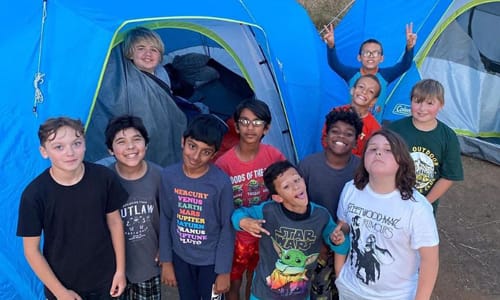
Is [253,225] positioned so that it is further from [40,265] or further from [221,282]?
[40,265]

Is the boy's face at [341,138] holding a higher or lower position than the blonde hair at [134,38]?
lower

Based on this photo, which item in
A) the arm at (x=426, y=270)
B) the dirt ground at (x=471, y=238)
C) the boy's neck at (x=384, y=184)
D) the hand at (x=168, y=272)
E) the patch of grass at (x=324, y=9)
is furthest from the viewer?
the patch of grass at (x=324, y=9)

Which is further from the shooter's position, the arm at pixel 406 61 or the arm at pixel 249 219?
the arm at pixel 406 61

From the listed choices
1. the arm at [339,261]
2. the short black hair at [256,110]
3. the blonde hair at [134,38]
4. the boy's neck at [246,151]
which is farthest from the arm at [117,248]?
the blonde hair at [134,38]

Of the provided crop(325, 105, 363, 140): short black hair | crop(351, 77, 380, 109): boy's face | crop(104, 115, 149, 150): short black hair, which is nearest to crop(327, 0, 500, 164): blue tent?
crop(351, 77, 380, 109): boy's face

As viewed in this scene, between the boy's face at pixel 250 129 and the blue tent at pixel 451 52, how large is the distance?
230 centimetres

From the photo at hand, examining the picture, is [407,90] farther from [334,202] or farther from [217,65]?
[334,202]

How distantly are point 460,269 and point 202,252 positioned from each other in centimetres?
200

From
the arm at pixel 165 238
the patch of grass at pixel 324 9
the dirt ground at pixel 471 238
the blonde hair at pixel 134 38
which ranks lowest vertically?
the dirt ground at pixel 471 238

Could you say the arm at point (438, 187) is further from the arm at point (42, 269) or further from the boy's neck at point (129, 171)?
the arm at point (42, 269)

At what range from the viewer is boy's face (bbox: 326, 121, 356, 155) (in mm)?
2451

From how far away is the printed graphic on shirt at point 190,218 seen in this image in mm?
2277

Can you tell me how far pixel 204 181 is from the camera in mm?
2275

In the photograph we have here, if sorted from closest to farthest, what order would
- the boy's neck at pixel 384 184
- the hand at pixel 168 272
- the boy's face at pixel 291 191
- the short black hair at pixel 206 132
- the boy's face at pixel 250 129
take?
the boy's neck at pixel 384 184
the boy's face at pixel 291 191
the short black hair at pixel 206 132
the hand at pixel 168 272
the boy's face at pixel 250 129
